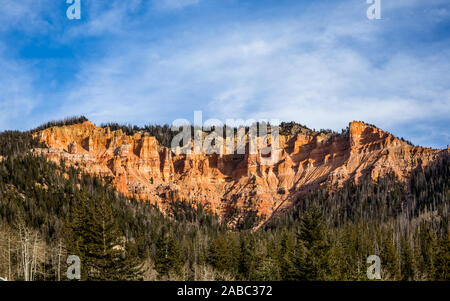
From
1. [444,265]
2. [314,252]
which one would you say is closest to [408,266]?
[444,265]

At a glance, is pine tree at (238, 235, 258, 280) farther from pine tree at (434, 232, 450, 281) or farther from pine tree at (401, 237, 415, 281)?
pine tree at (434, 232, 450, 281)

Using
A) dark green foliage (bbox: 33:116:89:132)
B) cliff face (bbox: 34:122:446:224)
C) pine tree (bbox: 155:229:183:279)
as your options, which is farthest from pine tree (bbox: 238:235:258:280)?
dark green foliage (bbox: 33:116:89:132)

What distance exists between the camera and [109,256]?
31109mm

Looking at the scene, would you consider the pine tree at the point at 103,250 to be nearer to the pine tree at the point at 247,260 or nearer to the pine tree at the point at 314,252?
the pine tree at the point at 314,252

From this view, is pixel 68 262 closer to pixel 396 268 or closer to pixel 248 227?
pixel 396 268

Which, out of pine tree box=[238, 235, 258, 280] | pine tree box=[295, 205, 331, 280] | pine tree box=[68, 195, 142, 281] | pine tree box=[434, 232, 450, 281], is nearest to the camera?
pine tree box=[68, 195, 142, 281]

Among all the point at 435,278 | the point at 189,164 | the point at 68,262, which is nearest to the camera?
the point at 68,262

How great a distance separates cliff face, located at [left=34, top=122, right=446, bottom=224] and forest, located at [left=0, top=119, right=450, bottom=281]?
6359mm

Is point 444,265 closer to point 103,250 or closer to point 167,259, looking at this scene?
point 167,259

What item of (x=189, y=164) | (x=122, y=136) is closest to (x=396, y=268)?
(x=189, y=164)

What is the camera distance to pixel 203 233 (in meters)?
100

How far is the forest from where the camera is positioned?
3278 cm

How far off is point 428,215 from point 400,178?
24.1 meters

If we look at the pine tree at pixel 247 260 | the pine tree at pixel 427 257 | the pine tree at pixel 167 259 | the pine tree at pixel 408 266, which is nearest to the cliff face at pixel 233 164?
the pine tree at pixel 427 257
